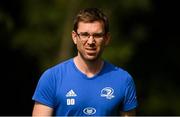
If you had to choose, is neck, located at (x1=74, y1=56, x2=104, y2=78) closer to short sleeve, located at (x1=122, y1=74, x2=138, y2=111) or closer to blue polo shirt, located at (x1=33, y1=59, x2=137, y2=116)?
blue polo shirt, located at (x1=33, y1=59, x2=137, y2=116)

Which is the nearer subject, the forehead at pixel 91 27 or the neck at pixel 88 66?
the forehead at pixel 91 27

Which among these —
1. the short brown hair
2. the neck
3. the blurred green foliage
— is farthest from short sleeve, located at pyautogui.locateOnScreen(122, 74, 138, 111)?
the blurred green foliage

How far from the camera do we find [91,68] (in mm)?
6266

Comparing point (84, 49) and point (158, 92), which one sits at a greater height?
point (84, 49)

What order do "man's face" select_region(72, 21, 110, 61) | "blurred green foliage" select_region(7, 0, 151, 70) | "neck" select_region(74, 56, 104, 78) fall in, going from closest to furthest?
"man's face" select_region(72, 21, 110, 61) → "neck" select_region(74, 56, 104, 78) → "blurred green foliage" select_region(7, 0, 151, 70)

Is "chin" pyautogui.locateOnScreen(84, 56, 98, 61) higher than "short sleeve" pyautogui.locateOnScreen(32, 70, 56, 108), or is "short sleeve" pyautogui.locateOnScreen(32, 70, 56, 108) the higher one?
"chin" pyautogui.locateOnScreen(84, 56, 98, 61)

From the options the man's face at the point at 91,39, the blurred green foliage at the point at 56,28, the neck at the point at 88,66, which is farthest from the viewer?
the blurred green foliage at the point at 56,28

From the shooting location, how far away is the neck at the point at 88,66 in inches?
246

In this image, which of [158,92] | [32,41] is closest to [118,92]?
[32,41]

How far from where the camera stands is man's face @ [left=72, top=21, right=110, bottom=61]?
6105mm

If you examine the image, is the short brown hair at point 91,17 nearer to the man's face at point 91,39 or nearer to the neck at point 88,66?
the man's face at point 91,39

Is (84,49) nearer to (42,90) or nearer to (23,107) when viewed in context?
(42,90)

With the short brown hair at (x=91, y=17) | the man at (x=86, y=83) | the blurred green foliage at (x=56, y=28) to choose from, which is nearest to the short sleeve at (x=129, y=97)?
the man at (x=86, y=83)

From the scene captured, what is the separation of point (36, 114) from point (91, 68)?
0.51 meters
